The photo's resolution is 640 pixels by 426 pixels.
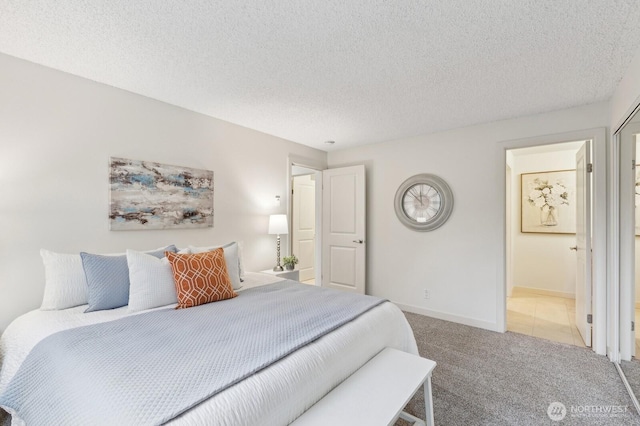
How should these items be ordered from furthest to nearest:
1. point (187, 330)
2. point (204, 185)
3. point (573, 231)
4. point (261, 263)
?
point (573, 231) < point (261, 263) < point (204, 185) < point (187, 330)

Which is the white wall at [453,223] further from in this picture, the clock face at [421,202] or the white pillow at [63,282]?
the white pillow at [63,282]

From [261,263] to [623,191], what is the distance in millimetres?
3581

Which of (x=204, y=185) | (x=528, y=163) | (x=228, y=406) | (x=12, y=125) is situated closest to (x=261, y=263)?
(x=204, y=185)

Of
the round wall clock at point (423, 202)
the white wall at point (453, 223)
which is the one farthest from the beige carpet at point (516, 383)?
the round wall clock at point (423, 202)

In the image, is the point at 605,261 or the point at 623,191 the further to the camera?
the point at 605,261

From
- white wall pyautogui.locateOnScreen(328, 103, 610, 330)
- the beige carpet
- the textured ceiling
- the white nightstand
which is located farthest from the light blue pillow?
white wall pyautogui.locateOnScreen(328, 103, 610, 330)

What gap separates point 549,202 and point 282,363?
539cm

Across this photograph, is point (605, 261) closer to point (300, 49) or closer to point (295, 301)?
point (295, 301)

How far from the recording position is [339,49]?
198 cm

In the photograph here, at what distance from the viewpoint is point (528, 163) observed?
5.11 meters

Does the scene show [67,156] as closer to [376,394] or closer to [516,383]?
[376,394]

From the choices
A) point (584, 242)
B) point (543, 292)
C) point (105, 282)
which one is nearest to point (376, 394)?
point (105, 282)

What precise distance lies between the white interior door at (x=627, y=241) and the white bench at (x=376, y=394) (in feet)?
6.64

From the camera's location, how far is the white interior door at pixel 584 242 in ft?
9.48
